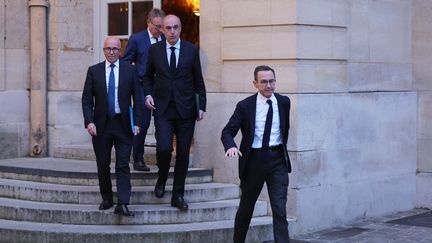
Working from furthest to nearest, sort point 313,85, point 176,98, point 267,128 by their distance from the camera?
point 313,85
point 176,98
point 267,128

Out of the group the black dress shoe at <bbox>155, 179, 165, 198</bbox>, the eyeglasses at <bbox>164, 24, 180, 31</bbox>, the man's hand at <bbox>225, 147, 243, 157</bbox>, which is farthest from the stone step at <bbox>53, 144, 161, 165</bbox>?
the man's hand at <bbox>225, 147, 243, 157</bbox>

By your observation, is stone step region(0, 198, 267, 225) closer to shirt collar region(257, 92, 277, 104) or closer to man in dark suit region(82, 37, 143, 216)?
man in dark suit region(82, 37, 143, 216)

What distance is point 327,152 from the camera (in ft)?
34.0

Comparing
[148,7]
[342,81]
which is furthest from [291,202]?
[148,7]

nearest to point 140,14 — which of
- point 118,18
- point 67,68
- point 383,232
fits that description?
point 118,18

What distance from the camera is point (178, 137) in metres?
9.28

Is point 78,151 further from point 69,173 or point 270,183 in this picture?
point 270,183

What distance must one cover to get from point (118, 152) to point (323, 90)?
9.00 ft

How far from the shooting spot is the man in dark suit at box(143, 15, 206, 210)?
9211 millimetres

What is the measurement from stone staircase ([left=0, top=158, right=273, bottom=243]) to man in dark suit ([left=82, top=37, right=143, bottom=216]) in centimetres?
33

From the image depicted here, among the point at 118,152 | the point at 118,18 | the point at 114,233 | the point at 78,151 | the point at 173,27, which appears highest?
the point at 118,18

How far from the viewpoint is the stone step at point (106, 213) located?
30.0 feet

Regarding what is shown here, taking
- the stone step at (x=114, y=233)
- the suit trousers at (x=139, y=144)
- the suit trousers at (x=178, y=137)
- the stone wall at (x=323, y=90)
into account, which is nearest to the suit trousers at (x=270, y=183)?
the stone step at (x=114, y=233)

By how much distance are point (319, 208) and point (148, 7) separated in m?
4.11
